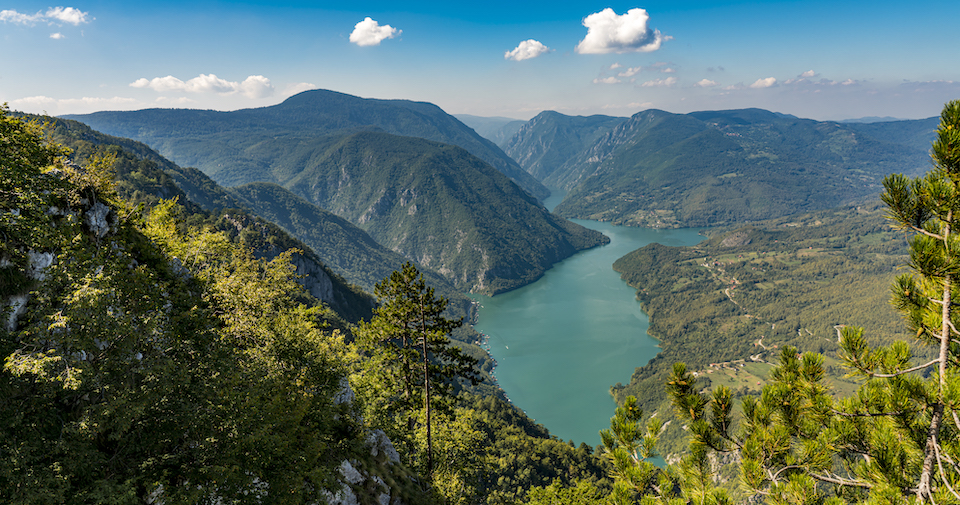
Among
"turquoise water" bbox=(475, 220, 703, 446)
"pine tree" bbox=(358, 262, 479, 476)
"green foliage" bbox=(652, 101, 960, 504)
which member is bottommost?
"turquoise water" bbox=(475, 220, 703, 446)

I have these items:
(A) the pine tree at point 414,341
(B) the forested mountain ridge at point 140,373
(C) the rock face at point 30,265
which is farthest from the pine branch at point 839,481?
(C) the rock face at point 30,265

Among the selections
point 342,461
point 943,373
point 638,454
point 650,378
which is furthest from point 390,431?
point 650,378

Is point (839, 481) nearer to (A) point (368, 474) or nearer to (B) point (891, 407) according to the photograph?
(B) point (891, 407)

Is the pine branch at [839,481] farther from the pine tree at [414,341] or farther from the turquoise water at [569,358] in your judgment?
the turquoise water at [569,358]

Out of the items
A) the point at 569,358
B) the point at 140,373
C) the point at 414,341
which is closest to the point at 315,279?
the point at 569,358

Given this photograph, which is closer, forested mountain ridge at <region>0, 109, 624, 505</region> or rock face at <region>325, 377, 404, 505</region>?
forested mountain ridge at <region>0, 109, 624, 505</region>

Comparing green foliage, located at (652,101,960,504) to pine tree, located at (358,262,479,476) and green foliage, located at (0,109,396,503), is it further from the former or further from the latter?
pine tree, located at (358,262,479,476)

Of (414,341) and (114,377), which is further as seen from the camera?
(414,341)

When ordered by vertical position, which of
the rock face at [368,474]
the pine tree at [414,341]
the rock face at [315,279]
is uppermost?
the pine tree at [414,341]

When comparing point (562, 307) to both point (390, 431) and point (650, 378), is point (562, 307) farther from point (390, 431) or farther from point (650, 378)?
point (390, 431)

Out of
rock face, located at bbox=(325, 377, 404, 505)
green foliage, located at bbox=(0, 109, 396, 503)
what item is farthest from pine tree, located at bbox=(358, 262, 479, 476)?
green foliage, located at bbox=(0, 109, 396, 503)

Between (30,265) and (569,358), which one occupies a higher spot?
(30,265)
